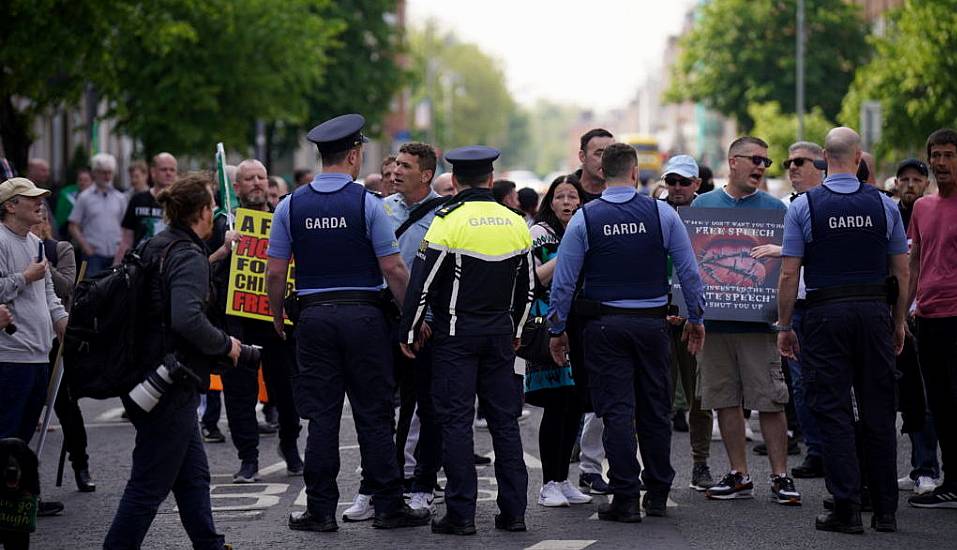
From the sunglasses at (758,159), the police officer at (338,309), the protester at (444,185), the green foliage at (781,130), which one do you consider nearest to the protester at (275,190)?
the protester at (444,185)

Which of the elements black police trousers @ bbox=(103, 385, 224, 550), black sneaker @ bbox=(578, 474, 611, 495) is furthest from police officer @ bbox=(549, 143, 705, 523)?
black police trousers @ bbox=(103, 385, 224, 550)

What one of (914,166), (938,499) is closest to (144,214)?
(914,166)

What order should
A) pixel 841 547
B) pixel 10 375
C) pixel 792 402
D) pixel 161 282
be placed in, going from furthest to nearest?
1. pixel 792 402
2. pixel 10 375
3. pixel 841 547
4. pixel 161 282

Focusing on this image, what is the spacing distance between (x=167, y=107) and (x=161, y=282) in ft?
71.7

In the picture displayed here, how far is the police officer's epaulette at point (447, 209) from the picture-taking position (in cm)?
819

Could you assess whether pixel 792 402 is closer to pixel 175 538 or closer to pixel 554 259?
pixel 554 259

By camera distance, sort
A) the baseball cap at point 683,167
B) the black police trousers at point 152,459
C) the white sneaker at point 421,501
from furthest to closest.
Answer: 1. the baseball cap at point 683,167
2. the white sneaker at point 421,501
3. the black police trousers at point 152,459

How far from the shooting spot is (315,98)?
158ft

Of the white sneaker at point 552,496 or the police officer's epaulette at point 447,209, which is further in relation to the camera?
the white sneaker at point 552,496

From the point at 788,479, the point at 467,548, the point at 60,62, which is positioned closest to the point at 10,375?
the point at 467,548

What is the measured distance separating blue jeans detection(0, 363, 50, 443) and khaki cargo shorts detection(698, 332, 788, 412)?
3.80 metres

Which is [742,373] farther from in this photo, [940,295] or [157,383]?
[157,383]

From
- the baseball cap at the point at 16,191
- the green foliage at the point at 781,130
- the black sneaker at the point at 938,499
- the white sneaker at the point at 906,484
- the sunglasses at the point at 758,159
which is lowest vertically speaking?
the white sneaker at the point at 906,484

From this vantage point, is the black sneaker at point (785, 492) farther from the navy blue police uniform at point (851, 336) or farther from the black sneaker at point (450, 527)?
the black sneaker at point (450, 527)
